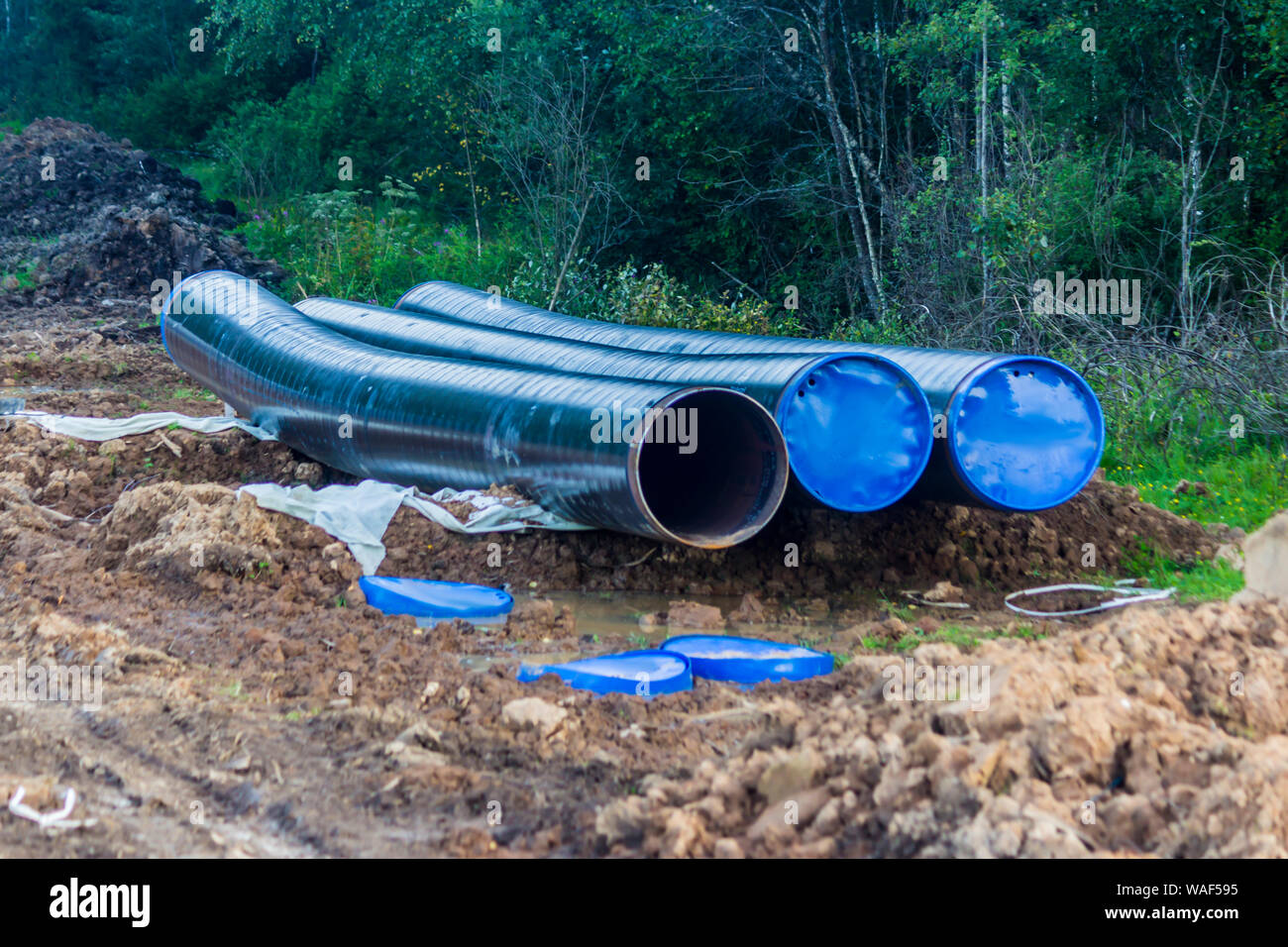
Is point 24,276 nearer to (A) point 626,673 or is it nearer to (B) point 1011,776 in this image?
(A) point 626,673

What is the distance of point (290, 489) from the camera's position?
7.48 meters

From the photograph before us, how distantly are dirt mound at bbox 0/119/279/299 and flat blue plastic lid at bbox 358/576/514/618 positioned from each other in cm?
1165

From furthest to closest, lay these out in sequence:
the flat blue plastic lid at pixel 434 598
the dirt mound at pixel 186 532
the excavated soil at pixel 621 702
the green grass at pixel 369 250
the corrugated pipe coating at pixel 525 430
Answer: the green grass at pixel 369 250 → the dirt mound at pixel 186 532 → the corrugated pipe coating at pixel 525 430 → the flat blue plastic lid at pixel 434 598 → the excavated soil at pixel 621 702

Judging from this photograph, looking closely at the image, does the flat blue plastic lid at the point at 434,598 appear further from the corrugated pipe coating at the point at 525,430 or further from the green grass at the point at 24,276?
the green grass at the point at 24,276

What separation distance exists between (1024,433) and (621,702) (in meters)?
3.34

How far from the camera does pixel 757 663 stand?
500cm

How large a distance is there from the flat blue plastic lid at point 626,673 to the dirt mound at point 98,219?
13.1m

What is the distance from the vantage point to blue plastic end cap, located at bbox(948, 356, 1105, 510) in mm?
6477

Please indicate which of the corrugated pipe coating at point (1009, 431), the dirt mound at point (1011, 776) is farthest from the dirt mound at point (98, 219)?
the dirt mound at point (1011, 776)

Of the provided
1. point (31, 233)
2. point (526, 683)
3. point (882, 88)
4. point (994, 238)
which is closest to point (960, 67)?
point (882, 88)

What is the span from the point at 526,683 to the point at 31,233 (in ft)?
56.4

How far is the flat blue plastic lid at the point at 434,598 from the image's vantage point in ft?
19.0

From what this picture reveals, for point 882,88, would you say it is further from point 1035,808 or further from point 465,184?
point 1035,808

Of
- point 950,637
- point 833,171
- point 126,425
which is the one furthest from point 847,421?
point 833,171
